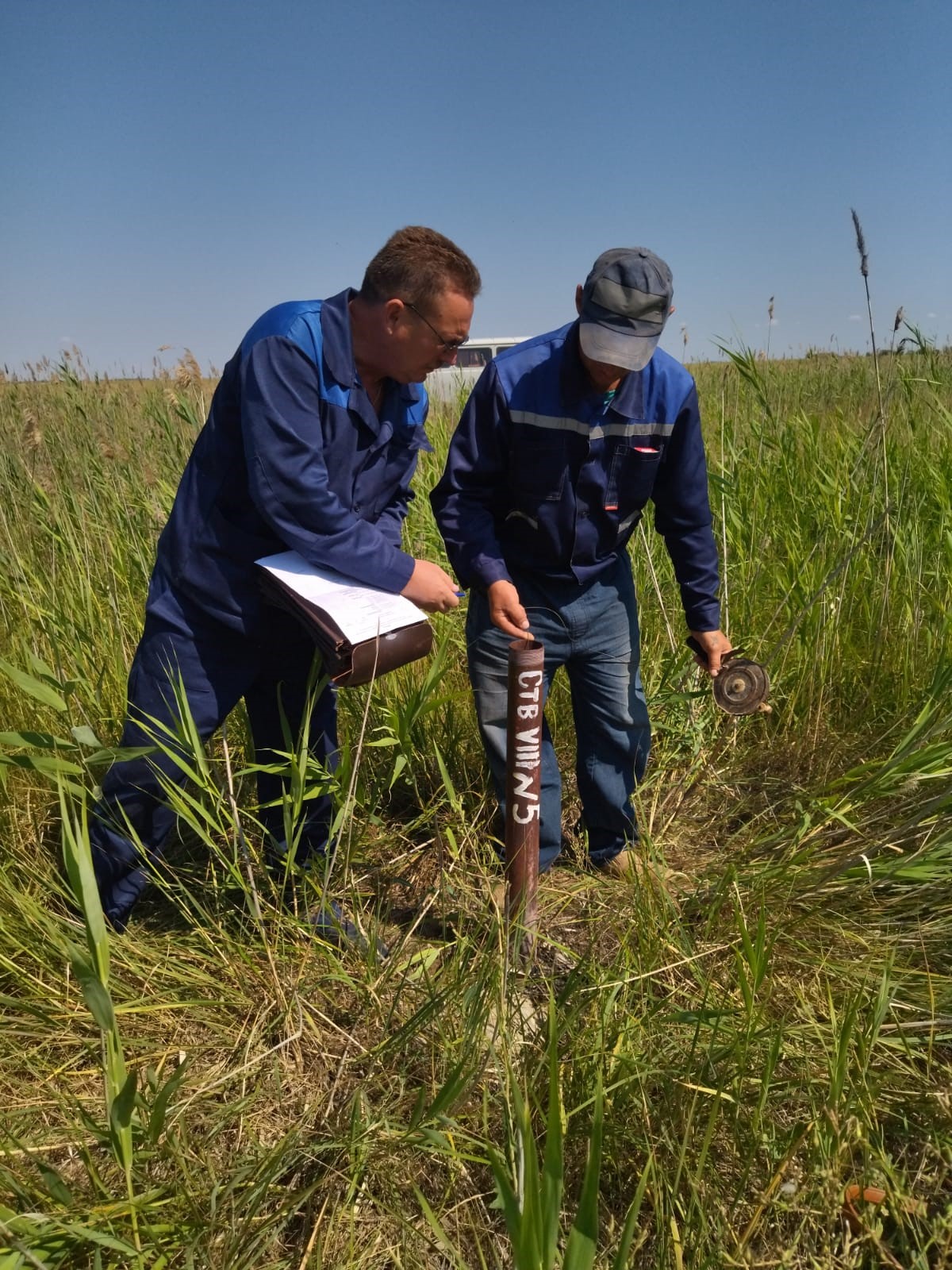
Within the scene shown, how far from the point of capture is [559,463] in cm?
204

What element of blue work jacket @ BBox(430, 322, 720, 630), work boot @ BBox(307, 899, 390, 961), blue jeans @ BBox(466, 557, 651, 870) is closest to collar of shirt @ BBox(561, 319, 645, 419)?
blue work jacket @ BBox(430, 322, 720, 630)

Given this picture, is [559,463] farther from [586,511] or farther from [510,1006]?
[510,1006]

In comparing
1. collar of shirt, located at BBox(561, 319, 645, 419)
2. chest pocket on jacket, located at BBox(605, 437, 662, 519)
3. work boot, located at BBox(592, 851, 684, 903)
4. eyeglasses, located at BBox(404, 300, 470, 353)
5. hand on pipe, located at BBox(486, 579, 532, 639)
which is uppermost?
eyeglasses, located at BBox(404, 300, 470, 353)

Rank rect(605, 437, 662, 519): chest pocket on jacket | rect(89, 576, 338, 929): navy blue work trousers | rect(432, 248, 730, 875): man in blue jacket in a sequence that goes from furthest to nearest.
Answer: rect(605, 437, 662, 519): chest pocket on jacket < rect(432, 248, 730, 875): man in blue jacket < rect(89, 576, 338, 929): navy blue work trousers

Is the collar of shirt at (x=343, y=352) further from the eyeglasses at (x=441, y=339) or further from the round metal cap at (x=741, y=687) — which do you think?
the round metal cap at (x=741, y=687)

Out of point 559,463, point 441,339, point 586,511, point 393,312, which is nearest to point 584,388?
point 559,463

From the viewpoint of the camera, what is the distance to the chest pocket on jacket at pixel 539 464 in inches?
79.6

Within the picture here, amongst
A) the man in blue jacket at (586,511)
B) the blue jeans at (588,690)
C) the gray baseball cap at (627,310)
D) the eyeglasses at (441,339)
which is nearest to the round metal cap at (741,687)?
the man in blue jacket at (586,511)

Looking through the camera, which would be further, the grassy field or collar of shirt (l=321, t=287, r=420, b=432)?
collar of shirt (l=321, t=287, r=420, b=432)

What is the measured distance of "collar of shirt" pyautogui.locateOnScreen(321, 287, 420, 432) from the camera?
1.72 metres

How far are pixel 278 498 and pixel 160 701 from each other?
0.55 m

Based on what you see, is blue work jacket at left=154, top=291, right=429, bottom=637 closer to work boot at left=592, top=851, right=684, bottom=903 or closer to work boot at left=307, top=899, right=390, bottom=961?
work boot at left=307, top=899, right=390, bottom=961

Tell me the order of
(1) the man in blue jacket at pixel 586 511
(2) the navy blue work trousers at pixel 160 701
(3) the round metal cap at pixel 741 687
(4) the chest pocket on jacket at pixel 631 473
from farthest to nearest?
(3) the round metal cap at pixel 741 687 → (4) the chest pocket on jacket at pixel 631 473 → (1) the man in blue jacket at pixel 586 511 → (2) the navy blue work trousers at pixel 160 701

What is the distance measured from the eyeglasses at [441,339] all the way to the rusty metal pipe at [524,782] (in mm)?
664
